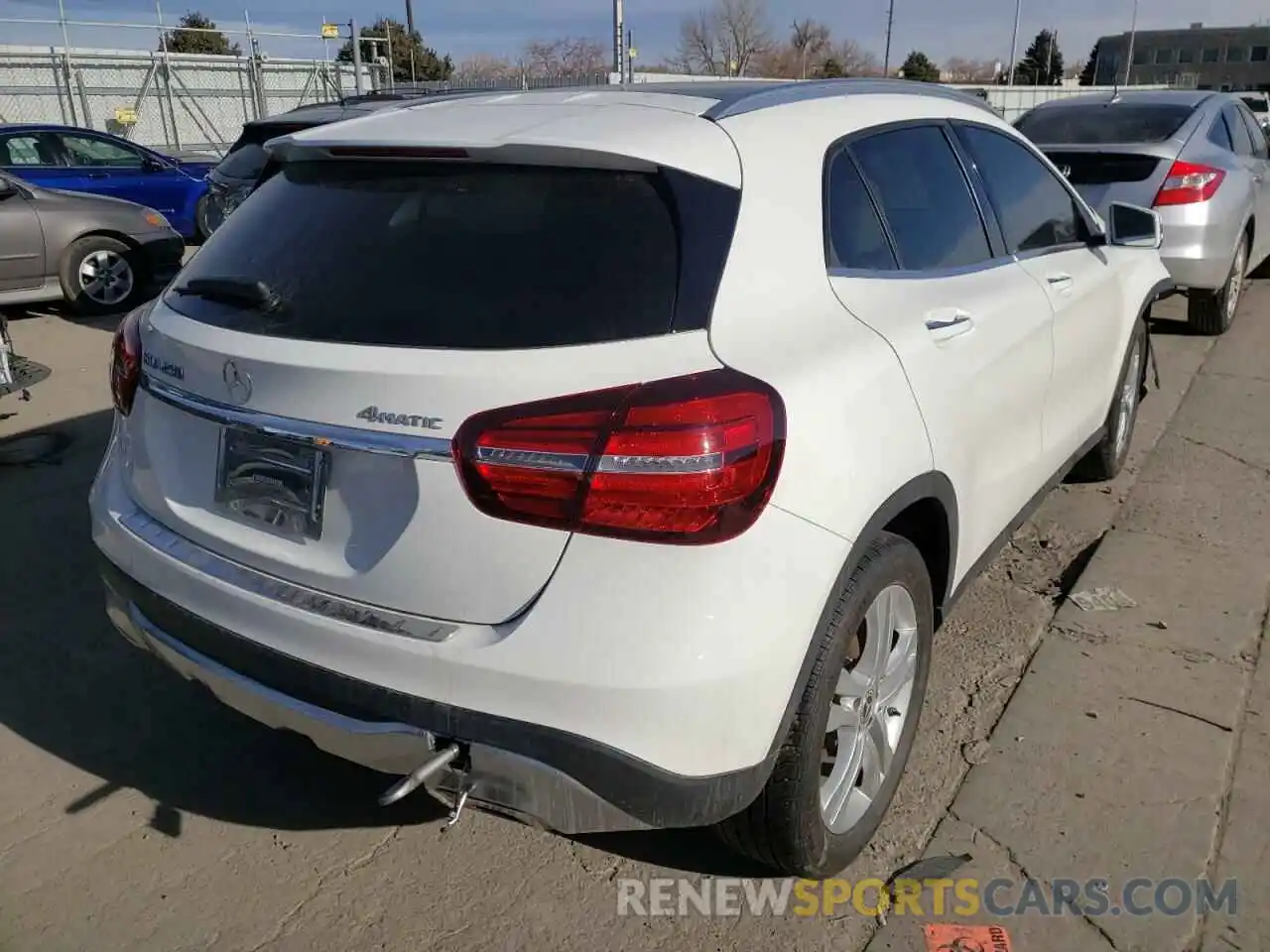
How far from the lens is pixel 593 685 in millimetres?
1831

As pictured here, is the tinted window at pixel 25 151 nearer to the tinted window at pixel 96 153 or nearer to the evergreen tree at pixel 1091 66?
the tinted window at pixel 96 153

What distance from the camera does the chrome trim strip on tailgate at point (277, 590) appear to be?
1965mm

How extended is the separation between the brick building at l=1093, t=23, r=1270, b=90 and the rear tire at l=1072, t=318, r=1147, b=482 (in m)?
94.5

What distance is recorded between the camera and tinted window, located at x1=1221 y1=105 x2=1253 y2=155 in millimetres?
7875

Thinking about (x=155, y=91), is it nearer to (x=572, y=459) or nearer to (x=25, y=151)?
(x=25, y=151)

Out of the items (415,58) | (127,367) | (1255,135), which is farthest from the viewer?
(415,58)

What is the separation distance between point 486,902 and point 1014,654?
6.50ft

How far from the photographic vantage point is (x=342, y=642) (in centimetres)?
201

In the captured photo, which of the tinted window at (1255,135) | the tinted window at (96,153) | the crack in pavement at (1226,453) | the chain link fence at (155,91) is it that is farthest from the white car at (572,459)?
the chain link fence at (155,91)

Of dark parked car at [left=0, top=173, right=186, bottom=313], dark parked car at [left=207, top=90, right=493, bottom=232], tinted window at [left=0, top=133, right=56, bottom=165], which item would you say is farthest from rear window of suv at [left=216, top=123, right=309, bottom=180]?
tinted window at [left=0, top=133, right=56, bottom=165]

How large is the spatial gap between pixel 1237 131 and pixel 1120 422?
479cm

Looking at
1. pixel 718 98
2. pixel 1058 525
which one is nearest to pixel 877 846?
pixel 718 98

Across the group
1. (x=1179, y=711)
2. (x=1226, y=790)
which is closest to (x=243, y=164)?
(x=1179, y=711)

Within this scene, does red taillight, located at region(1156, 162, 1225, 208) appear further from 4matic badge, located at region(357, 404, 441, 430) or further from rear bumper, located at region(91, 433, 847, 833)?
4matic badge, located at region(357, 404, 441, 430)
